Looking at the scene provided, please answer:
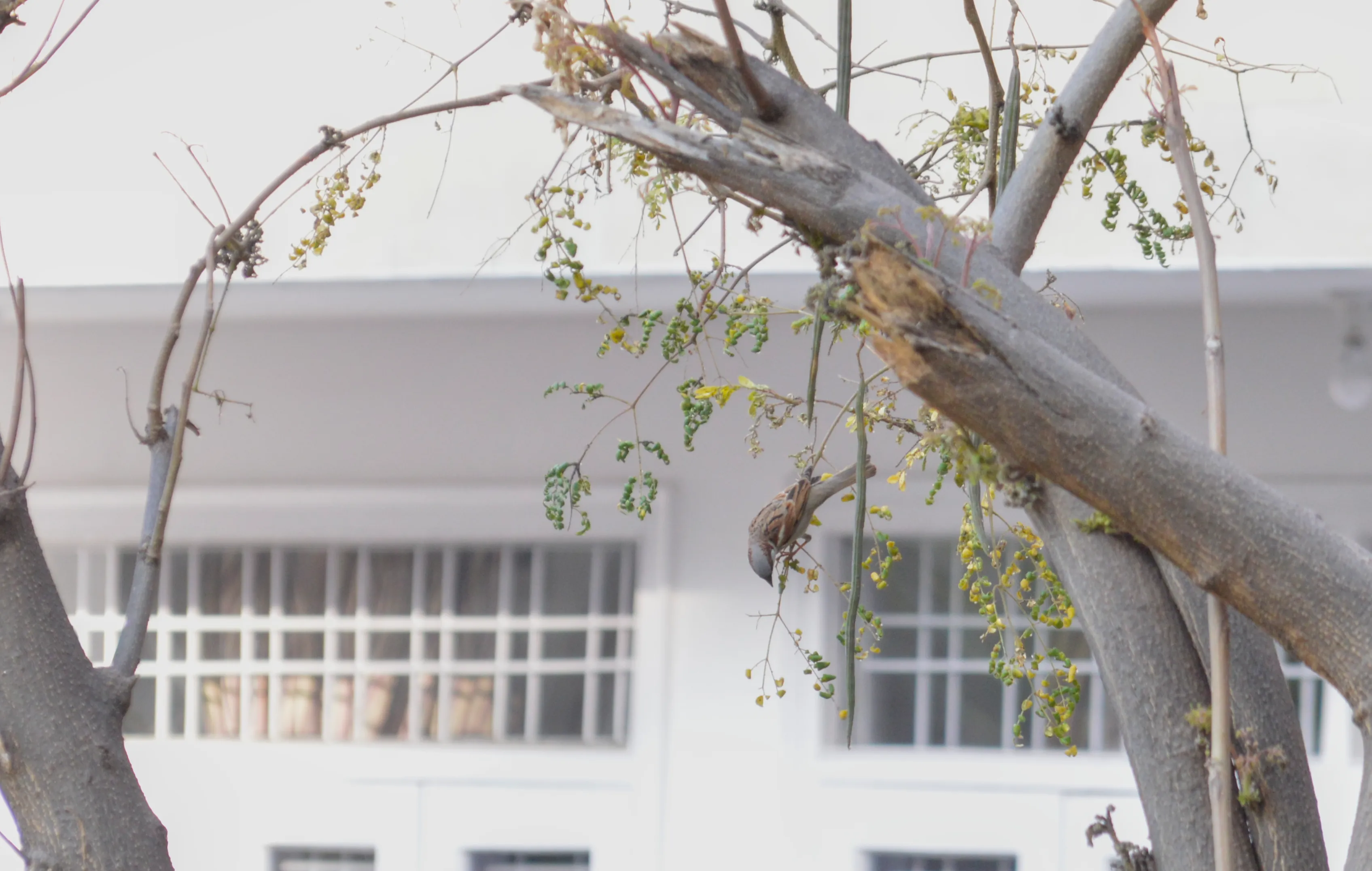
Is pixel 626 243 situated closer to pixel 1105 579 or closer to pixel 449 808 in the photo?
pixel 449 808

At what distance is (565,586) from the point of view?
346 cm

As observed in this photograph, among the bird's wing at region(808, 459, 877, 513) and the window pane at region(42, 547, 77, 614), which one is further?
the window pane at region(42, 547, 77, 614)

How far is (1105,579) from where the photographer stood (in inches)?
27.2

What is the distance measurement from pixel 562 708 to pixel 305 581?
2.66 ft

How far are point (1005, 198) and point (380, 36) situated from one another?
2.33 meters

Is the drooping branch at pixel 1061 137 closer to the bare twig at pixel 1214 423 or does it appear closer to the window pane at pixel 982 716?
the bare twig at pixel 1214 423

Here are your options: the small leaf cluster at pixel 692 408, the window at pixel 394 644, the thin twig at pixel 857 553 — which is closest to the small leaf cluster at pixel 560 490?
the small leaf cluster at pixel 692 408

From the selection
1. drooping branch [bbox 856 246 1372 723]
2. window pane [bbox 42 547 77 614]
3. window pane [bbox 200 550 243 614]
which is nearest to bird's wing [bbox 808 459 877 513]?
drooping branch [bbox 856 246 1372 723]

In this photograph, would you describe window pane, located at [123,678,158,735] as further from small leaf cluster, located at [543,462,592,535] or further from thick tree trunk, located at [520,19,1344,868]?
thick tree trunk, located at [520,19,1344,868]

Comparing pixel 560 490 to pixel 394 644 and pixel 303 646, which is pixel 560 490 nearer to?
pixel 394 644

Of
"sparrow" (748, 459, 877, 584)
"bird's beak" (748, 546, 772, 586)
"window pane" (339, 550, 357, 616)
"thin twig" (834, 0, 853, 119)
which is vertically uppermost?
"thin twig" (834, 0, 853, 119)

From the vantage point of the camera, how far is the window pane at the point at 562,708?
345 cm

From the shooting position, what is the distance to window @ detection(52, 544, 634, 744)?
3.45m

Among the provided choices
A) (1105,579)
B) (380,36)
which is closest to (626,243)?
(380,36)
